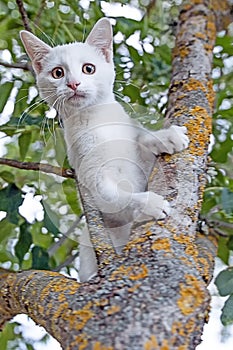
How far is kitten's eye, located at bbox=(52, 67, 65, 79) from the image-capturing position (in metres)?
0.84

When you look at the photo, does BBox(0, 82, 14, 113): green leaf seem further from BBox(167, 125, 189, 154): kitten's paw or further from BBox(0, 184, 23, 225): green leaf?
BBox(167, 125, 189, 154): kitten's paw

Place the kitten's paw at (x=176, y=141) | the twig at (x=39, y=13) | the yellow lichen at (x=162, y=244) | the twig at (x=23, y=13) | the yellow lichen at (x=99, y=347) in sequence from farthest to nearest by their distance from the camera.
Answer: the twig at (x=39, y=13) → the twig at (x=23, y=13) → the kitten's paw at (x=176, y=141) → the yellow lichen at (x=162, y=244) → the yellow lichen at (x=99, y=347)

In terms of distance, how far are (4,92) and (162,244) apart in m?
0.60

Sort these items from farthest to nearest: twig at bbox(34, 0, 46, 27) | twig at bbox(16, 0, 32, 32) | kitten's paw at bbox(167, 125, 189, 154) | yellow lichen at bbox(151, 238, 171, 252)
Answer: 1. twig at bbox(34, 0, 46, 27)
2. twig at bbox(16, 0, 32, 32)
3. kitten's paw at bbox(167, 125, 189, 154)
4. yellow lichen at bbox(151, 238, 171, 252)

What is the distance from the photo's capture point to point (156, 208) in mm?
576

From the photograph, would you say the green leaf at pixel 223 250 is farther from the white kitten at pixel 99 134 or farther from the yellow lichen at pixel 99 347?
the yellow lichen at pixel 99 347

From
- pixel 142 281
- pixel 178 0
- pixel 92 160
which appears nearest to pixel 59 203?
pixel 92 160

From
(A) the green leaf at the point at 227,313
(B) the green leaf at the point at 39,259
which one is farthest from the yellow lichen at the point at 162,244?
(B) the green leaf at the point at 39,259

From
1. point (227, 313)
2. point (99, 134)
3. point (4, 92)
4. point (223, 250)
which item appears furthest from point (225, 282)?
point (4, 92)

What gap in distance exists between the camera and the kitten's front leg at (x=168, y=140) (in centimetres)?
68

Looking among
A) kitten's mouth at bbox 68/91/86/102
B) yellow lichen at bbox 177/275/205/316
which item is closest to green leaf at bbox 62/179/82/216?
kitten's mouth at bbox 68/91/86/102

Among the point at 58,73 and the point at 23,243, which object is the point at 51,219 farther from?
the point at 58,73

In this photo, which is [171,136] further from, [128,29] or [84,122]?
[128,29]

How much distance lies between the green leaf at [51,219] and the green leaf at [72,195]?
0.04 m
